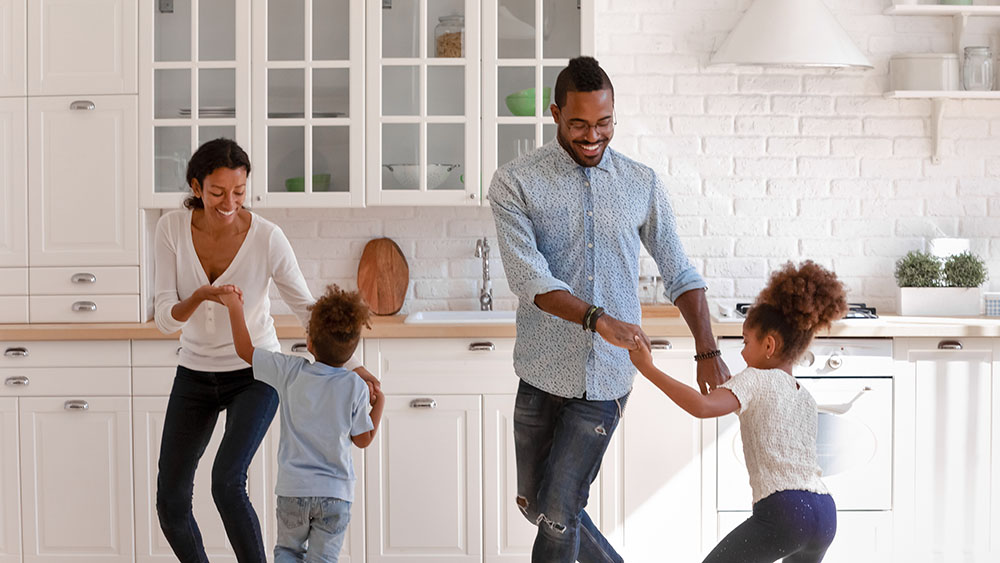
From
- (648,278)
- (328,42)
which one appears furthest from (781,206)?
(328,42)

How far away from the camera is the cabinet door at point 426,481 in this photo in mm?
3510

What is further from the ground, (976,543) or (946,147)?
(946,147)

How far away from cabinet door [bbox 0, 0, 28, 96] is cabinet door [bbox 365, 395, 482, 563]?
1697 mm

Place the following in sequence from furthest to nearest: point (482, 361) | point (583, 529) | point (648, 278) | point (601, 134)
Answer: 1. point (648, 278)
2. point (482, 361)
3. point (583, 529)
4. point (601, 134)

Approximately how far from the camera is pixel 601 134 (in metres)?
2.42

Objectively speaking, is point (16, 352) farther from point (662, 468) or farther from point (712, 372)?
point (712, 372)

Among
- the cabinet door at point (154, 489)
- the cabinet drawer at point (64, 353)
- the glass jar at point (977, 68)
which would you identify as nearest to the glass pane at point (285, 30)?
the cabinet drawer at point (64, 353)

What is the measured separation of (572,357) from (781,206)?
6.17ft

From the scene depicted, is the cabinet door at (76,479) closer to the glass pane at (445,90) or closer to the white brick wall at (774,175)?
the white brick wall at (774,175)

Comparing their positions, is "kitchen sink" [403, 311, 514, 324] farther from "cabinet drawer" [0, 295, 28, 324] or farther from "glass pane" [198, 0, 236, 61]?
"cabinet drawer" [0, 295, 28, 324]

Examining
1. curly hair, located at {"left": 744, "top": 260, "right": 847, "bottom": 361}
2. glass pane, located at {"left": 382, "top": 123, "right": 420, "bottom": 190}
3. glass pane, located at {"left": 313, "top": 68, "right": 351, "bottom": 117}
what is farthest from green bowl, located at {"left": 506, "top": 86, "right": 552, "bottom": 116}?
curly hair, located at {"left": 744, "top": 260, "right": 847, "bottom": 361}

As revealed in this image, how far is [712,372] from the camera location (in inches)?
96.9

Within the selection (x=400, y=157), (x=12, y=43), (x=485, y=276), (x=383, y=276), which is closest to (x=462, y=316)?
(x=485, y=276)

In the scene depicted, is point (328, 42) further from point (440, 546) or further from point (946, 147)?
point (946, 147)
